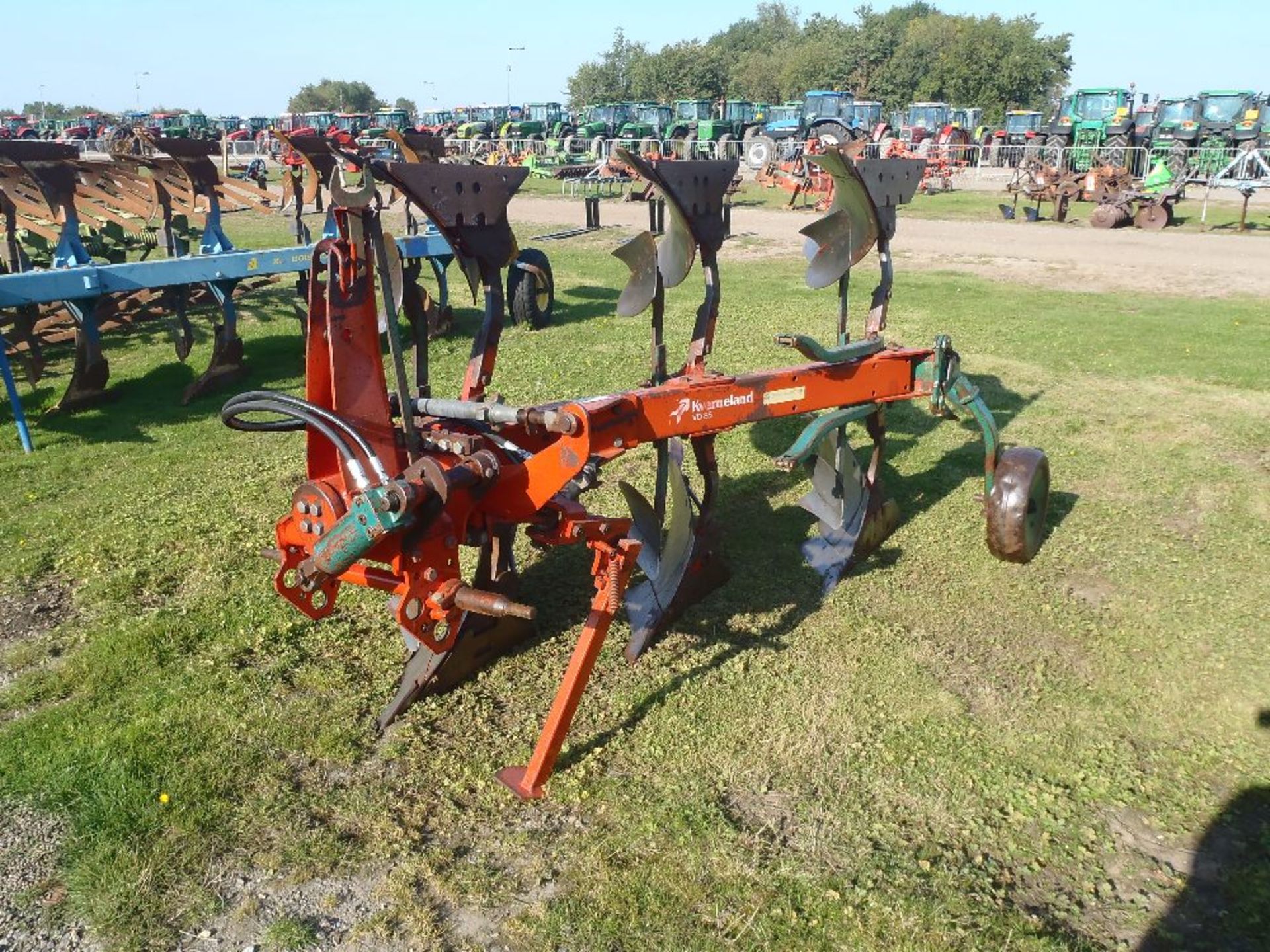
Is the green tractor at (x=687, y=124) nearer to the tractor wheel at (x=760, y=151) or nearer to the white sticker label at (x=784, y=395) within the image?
the tractor wheel at (x=760, y=151)

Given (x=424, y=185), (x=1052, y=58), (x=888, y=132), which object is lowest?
(x=424, y=185)

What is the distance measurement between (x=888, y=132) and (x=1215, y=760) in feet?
116

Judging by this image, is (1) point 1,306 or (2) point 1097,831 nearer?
(2) point 1097,831

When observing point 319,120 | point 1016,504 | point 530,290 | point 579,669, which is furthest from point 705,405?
point 319,120

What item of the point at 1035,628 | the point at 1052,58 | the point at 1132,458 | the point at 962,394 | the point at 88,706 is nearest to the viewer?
the point at 88,706

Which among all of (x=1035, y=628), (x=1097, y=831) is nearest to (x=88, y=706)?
(x=1097, y=831)

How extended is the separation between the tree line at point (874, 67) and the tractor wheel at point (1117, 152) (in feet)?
117

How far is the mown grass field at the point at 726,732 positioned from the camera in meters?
2.83

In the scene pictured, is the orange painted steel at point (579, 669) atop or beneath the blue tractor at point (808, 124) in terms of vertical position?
beneath

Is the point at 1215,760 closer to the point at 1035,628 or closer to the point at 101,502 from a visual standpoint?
the point at 1035,628

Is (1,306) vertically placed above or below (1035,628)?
above

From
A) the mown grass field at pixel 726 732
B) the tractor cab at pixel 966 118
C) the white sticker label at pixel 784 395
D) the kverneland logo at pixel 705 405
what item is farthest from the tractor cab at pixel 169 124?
the kverneland logo at pixel 705 405

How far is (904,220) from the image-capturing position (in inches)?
782

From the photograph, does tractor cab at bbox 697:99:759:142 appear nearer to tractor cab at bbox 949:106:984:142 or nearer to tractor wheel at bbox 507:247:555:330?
tractor cab at bbox 949:106:984:142
